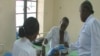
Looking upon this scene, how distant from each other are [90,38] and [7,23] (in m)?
1.58

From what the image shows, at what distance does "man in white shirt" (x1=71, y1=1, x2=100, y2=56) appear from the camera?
72.3 inches

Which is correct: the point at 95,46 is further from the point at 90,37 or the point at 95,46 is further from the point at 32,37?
the point at 32,37

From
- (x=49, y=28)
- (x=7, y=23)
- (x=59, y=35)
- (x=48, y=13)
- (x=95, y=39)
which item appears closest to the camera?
(x=95, y=39)

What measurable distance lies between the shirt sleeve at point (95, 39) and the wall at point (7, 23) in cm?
159

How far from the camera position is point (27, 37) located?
1479 millimetres

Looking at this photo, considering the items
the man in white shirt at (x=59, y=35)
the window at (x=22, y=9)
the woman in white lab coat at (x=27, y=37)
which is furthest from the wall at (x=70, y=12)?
the woman in white lab coat at (x=27, y=37)

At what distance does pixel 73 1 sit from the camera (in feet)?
11.9

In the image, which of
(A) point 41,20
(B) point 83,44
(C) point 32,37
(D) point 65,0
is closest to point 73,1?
(D) point 65,0

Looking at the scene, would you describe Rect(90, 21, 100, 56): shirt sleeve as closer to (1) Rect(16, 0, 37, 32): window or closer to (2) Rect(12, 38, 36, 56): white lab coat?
(2) Rect(12, 38, 36, 56): white lab coat

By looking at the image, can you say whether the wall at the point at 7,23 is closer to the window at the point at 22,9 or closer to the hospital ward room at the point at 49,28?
the hospital ward room at the point at 49,28

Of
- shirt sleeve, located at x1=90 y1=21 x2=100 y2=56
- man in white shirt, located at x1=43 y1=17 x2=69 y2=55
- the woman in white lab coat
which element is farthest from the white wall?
the woman in white lab coat

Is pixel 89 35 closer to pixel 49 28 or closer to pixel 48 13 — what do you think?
pixel 49 28

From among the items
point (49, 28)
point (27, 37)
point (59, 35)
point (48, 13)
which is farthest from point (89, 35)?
point (48, 13)

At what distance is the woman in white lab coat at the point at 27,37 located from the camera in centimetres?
141
